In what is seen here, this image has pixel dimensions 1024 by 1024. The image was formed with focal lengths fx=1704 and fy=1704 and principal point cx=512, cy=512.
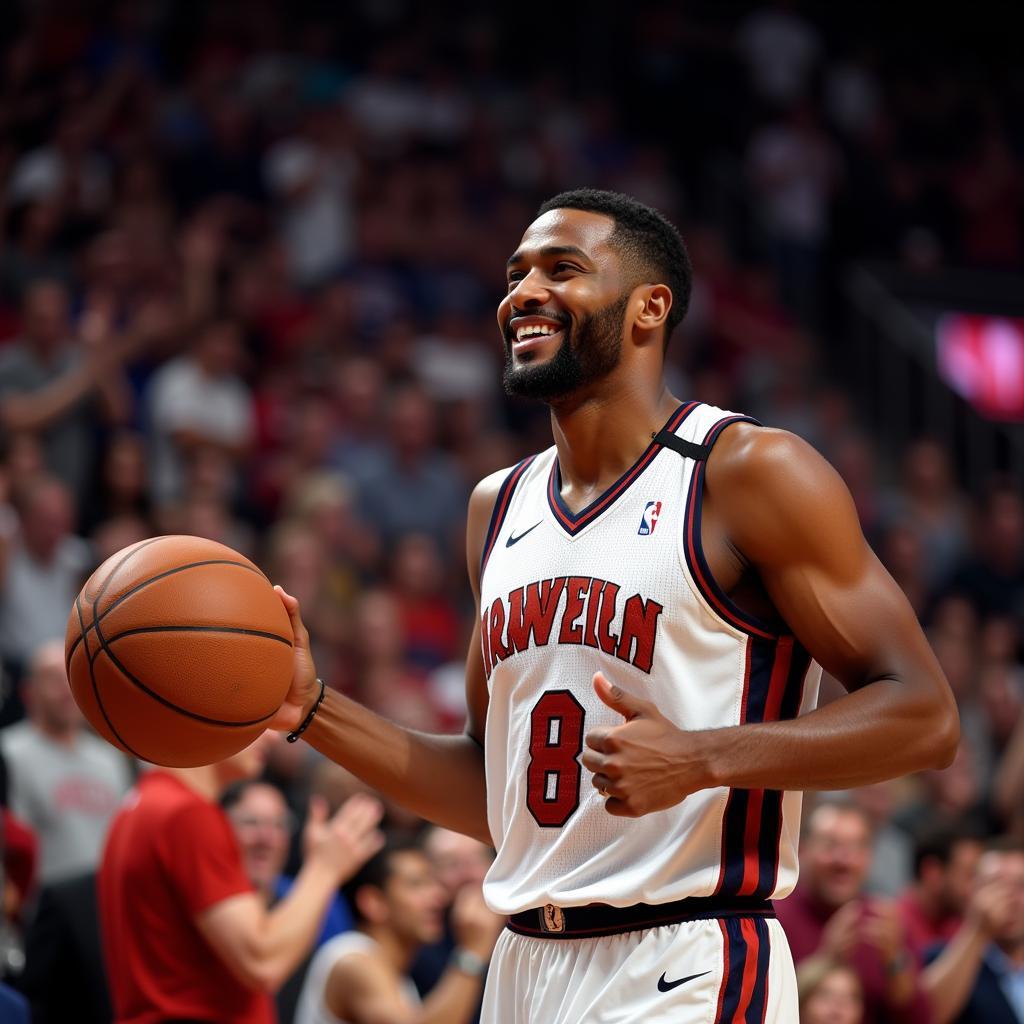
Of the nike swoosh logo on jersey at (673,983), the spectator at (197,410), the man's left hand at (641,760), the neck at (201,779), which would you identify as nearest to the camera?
the man's left hand at (641,760)

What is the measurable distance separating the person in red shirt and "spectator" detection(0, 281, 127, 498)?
145 inches

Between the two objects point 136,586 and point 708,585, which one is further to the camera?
point 136,586

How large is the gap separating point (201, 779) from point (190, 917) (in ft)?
1.19

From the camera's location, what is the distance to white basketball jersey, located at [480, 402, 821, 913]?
2.98 meters

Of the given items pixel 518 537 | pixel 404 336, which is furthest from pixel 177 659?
pixel 404 336

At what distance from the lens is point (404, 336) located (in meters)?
9.87

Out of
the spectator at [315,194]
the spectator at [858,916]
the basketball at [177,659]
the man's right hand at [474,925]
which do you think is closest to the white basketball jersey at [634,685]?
the basketball at [177,659]

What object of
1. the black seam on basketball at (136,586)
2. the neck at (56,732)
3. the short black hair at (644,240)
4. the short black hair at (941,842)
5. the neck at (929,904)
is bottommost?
the neck at (929,904)

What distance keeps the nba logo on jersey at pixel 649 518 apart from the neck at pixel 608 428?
0.16 metres

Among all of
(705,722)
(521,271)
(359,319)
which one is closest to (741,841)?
(705,722)

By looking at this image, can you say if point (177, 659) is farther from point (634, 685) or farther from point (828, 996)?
point (828, 996)

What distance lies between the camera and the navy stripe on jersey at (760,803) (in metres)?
2.98

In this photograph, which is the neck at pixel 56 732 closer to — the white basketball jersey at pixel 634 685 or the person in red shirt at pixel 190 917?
the person in red shirt at pixel 190 917

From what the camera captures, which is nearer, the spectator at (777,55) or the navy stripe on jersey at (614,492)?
the navy stripe on jersey at (614,492)
